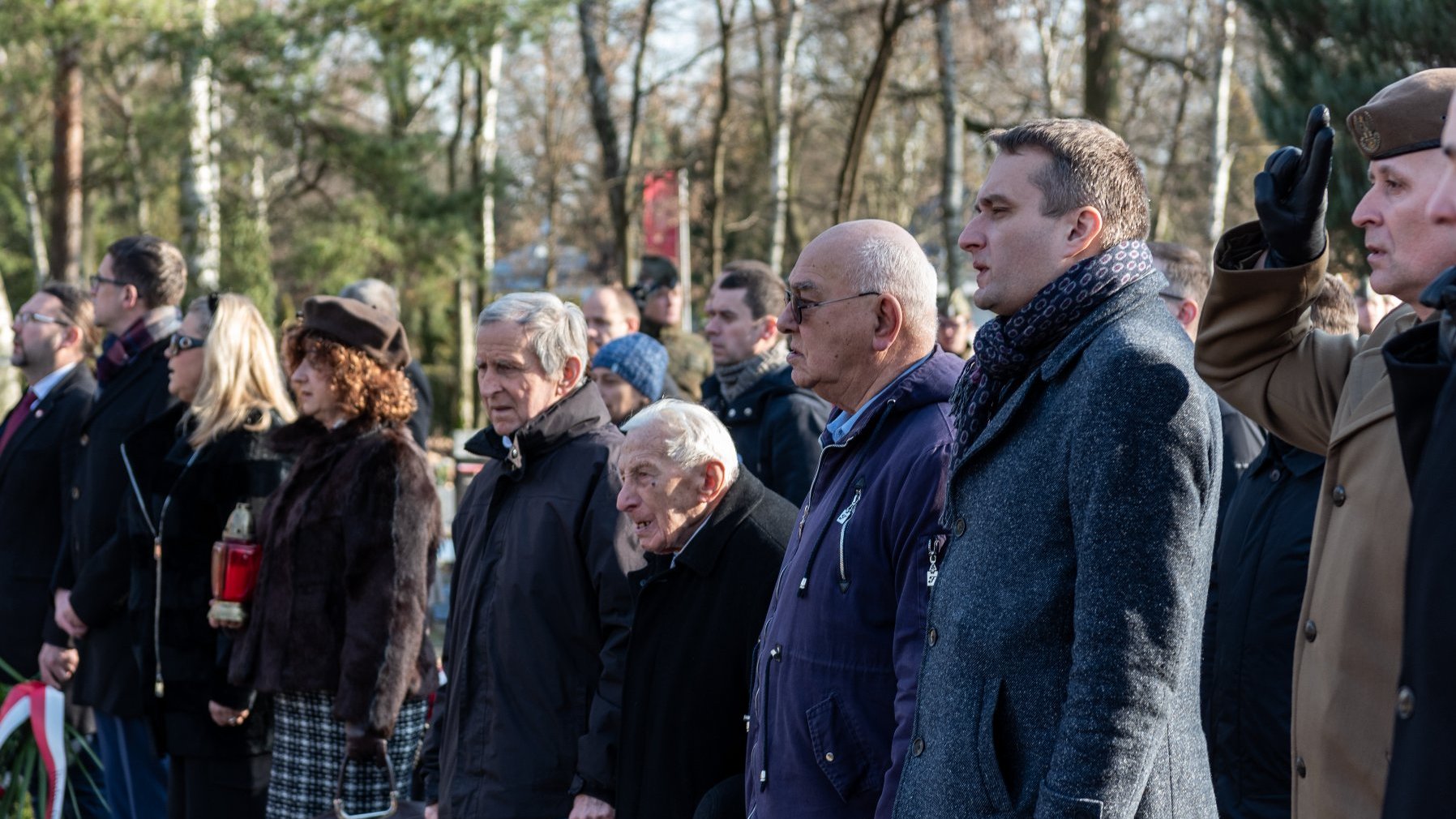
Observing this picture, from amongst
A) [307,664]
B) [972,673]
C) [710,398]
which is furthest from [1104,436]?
[710,398]

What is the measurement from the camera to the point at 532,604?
3961mm

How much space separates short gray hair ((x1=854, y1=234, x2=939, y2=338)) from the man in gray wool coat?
49 centimetres

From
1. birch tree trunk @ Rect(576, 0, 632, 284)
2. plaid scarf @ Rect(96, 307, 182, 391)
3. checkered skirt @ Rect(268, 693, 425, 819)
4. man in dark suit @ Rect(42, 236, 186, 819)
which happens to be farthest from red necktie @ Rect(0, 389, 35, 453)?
birch tree trunk @ Rect(576, 0, 632, 284)

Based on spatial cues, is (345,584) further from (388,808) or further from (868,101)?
(868,101)

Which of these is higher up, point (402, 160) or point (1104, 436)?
point (402, 160)

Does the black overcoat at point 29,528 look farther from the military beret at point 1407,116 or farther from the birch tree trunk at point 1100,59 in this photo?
the birch tree trunk at point 1100,59

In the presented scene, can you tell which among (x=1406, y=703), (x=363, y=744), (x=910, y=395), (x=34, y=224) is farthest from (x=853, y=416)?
(x=34, y=224)

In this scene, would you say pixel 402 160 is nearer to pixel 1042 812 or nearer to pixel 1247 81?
pixel 1247 81

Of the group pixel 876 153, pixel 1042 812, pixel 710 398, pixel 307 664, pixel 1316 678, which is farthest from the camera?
pixel 876 153

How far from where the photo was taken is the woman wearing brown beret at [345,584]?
453cm

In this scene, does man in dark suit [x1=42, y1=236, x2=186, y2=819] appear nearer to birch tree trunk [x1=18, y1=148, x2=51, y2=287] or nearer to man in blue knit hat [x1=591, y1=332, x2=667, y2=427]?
man in blue knit hat [x1=591, y1=332, x2=667, y2=427]

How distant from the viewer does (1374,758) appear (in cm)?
218

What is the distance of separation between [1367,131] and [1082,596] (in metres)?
0.91

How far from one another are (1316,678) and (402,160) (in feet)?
53.8
